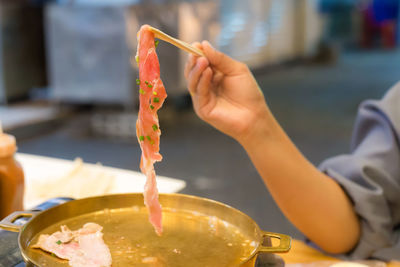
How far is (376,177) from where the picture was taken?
1.15 m

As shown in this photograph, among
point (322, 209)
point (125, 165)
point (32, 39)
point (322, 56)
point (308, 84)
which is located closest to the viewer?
point (322, 209)

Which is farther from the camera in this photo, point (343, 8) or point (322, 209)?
point (343, 8)

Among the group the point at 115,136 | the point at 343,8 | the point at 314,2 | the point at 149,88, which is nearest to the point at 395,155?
the point at 149,88

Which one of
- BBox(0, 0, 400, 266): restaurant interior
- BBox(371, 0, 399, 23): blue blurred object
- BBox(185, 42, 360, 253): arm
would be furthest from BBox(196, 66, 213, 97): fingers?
BBox(371, 0, 399, 23): blue blurred object

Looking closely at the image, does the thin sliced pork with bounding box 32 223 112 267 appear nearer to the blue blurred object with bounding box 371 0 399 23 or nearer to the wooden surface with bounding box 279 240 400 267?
the wooden surface with bounding box 279 240 400 267

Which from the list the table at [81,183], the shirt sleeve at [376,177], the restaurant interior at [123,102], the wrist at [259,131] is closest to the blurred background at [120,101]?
the restaurant interior at [123,102]

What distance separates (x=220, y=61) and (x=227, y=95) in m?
0.08

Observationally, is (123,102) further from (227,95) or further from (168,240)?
(168,240)

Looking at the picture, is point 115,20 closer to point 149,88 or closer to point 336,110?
point 336,110

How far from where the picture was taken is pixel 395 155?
118 cm

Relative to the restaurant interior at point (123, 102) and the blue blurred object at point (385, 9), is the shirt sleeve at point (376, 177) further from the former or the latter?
the blue blurred object at point (385, 9)

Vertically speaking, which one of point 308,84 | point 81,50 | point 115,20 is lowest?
point 308,84

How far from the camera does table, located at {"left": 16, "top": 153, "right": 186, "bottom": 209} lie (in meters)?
1.36

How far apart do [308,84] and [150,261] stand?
6867 mm
